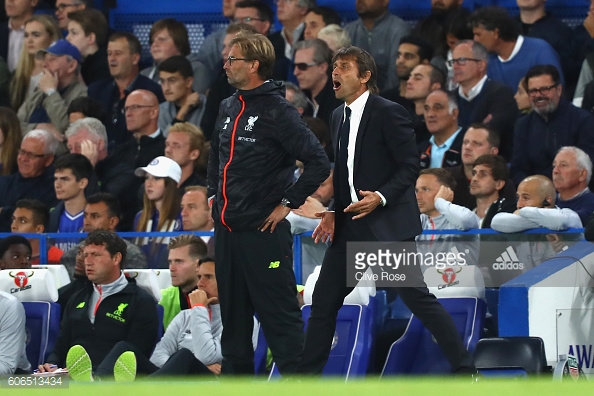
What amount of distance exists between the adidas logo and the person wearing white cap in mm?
2801

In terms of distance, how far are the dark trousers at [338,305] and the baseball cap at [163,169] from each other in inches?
145

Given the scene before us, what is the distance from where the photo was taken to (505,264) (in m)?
8.50

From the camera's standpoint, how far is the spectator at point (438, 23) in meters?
11.9

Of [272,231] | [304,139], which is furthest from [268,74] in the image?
[272,231]

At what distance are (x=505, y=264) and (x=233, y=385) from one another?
5267 millimetres

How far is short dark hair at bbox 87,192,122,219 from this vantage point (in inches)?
400

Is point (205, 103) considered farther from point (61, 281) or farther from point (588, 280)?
point (588, 280)

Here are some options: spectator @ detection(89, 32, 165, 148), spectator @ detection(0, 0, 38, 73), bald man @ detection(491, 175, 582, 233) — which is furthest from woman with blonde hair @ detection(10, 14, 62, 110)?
bald man @ detection(491, 175, 582, 233)

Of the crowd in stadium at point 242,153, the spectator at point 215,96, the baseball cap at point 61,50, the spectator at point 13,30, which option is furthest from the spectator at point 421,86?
the spectator at point 13,30

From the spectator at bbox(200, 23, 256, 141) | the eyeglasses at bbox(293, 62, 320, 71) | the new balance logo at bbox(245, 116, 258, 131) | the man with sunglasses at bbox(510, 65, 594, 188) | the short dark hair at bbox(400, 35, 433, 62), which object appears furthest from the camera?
the spectator at bbox(200, 23, 256, 141)

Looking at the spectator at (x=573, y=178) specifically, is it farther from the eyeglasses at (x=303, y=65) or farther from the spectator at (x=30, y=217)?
the spectator at (x=30, y=217)

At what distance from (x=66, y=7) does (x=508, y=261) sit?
7.10 meters

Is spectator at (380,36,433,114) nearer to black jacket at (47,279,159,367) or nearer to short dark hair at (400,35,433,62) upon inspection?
short dark hair at (400,35,433,62)

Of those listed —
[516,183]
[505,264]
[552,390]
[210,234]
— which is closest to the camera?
[552,390]
